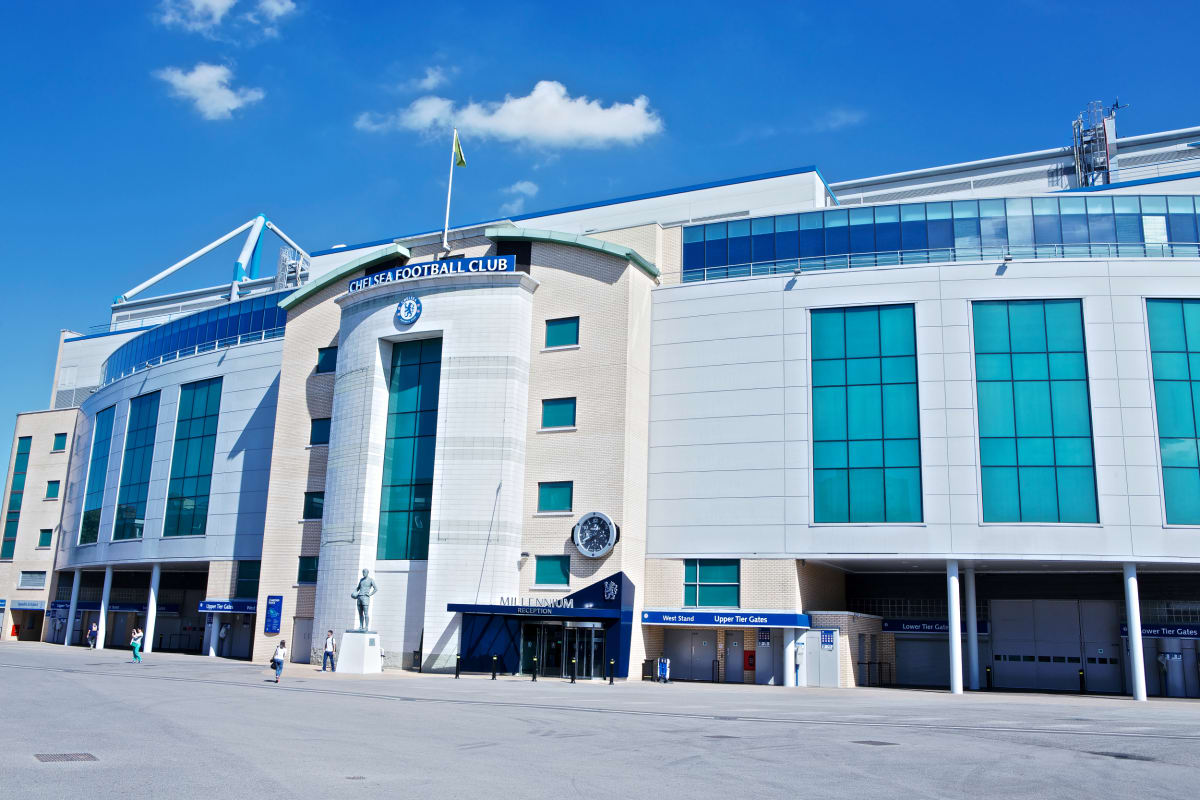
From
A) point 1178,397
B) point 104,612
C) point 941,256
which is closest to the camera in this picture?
point 1178,397

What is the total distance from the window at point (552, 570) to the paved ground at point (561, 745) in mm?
12161

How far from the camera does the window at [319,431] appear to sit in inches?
2164

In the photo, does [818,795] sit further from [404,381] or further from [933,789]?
[404,381]

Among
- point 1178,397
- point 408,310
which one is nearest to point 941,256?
point 1178,397

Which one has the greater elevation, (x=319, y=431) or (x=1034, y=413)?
(x=319, y=431)

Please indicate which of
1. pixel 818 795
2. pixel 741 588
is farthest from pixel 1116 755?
pixel 741 588

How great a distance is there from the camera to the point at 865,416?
46250mm

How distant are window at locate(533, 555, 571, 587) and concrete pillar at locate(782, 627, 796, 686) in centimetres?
998

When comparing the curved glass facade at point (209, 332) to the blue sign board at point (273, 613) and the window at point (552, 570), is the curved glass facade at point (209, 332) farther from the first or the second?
the window at point (552, 570)

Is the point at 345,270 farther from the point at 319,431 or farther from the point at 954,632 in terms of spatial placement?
the point at 954,632

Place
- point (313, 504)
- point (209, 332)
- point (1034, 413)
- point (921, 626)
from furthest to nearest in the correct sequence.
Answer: point (209, 332)
point (313, 504)
point (921, 626)
point (1034, 413)

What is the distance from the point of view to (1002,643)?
51531 mm

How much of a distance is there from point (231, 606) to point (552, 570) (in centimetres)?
2266

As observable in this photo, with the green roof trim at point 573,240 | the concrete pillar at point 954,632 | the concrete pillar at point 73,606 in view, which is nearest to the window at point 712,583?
the concrete pillar at point 954,632
